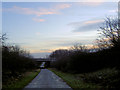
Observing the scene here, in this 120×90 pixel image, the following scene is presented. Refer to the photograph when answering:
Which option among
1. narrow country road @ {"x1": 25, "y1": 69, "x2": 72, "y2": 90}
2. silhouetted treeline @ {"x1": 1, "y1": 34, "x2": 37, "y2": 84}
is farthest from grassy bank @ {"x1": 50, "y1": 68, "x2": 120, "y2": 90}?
silhouetted treeline @ {"x1": 1, "y1": 34, "x2": 37, "y2": 84}

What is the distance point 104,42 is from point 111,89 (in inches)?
426

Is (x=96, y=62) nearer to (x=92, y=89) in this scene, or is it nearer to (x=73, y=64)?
(x=73, y=64)

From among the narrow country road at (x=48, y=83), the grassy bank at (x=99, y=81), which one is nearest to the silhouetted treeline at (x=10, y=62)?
the narrow country road at (x=48, y=83)

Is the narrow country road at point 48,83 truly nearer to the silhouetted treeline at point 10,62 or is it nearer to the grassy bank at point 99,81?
the grassy bank at point 99,81

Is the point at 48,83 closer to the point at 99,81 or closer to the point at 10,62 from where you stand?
the point at 99,81

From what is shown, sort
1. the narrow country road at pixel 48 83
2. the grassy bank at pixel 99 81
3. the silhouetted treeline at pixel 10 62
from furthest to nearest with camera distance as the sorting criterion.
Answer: the silhouetted treeline at pixel 10 62, the narrow country road at pixel 48 83, the grassy bank at pixel 99 81

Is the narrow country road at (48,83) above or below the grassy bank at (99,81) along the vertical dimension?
below

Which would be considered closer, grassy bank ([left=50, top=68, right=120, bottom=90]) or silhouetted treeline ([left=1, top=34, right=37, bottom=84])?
grassy bank ([left=50, top=68, right=120, bottom=90])

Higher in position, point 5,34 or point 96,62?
point 5,34

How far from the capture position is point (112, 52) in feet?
42.8

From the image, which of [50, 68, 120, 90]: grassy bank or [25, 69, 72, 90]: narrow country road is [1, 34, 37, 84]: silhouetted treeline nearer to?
[25, 69, 72, 90]: narrow country road

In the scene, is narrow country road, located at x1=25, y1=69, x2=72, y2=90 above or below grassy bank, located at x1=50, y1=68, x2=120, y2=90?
below

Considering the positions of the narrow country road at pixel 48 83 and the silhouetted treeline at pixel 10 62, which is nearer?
the narrow country road at pixel 48 83

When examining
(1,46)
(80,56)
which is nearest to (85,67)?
(80,56)
